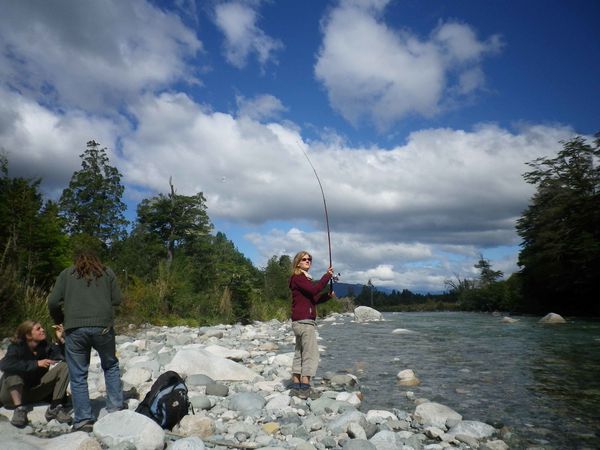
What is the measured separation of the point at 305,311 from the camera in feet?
19.1

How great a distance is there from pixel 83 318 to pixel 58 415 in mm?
1198

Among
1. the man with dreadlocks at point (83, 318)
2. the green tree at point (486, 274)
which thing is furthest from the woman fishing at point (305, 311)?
the green tree at point (486, 274)

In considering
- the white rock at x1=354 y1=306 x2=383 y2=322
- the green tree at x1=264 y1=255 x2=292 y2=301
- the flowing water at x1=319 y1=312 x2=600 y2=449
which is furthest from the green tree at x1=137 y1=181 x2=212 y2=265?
the flowing water at x1=319 y1=312 x2=600 y2=449

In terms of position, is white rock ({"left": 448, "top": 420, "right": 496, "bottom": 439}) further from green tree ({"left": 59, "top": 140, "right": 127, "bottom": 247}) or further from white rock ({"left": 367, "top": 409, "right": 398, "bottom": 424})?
green tree ({"left": 59, "top": 140, "right": 127, "bottom": 247})

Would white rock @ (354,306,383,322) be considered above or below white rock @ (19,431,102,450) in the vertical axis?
above

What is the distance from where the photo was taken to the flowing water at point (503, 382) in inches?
203

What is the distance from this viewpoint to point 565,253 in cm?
3516

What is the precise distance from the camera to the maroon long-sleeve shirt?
578cm

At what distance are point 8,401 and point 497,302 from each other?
58.4 m

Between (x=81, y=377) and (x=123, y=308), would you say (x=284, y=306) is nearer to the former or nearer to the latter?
(x=123, y=308)

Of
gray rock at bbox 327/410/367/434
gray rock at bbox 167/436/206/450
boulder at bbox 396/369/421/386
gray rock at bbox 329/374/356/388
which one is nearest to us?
gray rock at bbox 167/436/206/450

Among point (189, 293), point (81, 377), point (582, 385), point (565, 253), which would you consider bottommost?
point (582, 385)

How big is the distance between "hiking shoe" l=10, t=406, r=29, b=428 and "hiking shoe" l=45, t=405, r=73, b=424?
0.28 meters

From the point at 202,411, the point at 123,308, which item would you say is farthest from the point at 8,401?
the point at 123,308
